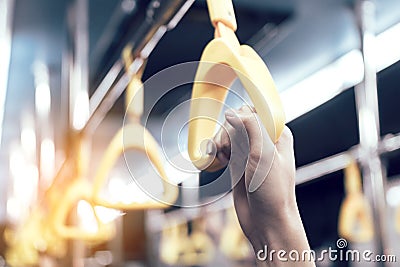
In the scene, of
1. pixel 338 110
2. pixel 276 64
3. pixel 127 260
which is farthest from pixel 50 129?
pixel 276 64

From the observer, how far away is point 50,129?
318 cm

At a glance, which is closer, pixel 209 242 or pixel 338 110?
pixel 338 110

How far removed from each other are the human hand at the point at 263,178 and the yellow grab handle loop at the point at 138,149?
107mm

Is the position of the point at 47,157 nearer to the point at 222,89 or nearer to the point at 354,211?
the point at 354,211

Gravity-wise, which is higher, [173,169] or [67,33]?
[67,33]

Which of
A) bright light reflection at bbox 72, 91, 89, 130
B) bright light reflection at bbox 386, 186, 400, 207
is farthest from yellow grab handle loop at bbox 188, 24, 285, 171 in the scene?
bright light reflection at bbox 72, 91, 89, 130

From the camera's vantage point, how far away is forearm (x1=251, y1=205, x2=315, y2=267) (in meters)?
0.46

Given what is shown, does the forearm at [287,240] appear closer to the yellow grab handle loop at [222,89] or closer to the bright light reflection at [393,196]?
the yellow grab handle loop at [222,89]

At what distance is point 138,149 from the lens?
674 millimetres

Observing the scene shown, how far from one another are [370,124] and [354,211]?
20 centimetres

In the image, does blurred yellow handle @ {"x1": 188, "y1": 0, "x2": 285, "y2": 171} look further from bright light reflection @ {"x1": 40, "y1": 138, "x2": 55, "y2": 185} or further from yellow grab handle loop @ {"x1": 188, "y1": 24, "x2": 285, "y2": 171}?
bright light reflection @ {"x1": 40, "y1": 138, "x2": 55, "y2": 185}

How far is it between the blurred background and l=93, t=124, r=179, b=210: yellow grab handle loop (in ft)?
0.04

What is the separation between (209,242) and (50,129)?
1263 millimetres

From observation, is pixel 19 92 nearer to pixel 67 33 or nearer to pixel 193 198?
pixel 67 33
